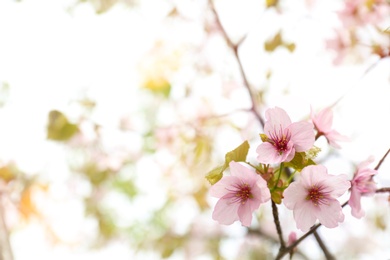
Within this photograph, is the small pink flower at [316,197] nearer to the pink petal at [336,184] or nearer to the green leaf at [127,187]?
the pink petal at [336,184]

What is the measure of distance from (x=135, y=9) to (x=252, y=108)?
0.80 m

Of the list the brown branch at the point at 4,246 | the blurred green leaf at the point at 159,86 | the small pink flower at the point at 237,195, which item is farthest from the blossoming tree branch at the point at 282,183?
the blurred green leaf at the point at 159,86

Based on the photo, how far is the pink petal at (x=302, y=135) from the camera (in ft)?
1.84

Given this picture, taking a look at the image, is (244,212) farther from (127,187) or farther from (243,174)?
(127,187)

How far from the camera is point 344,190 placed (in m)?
0.57

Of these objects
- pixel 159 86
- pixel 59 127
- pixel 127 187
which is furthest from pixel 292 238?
pixel 127 187

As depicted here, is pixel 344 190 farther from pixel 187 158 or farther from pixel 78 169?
pixel 78 169

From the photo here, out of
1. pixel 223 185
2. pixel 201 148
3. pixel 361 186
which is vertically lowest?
pixel 201 148

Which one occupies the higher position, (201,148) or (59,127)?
(59,127)

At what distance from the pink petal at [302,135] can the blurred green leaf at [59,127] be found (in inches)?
29.0

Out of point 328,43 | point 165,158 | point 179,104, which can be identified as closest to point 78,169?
point 165,158

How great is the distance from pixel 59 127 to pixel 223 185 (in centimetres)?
69

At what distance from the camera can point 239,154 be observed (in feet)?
1.96

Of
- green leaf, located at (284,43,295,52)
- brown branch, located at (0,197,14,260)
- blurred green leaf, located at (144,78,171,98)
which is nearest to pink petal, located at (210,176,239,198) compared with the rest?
brown branch, located at (0,197,14,260)
